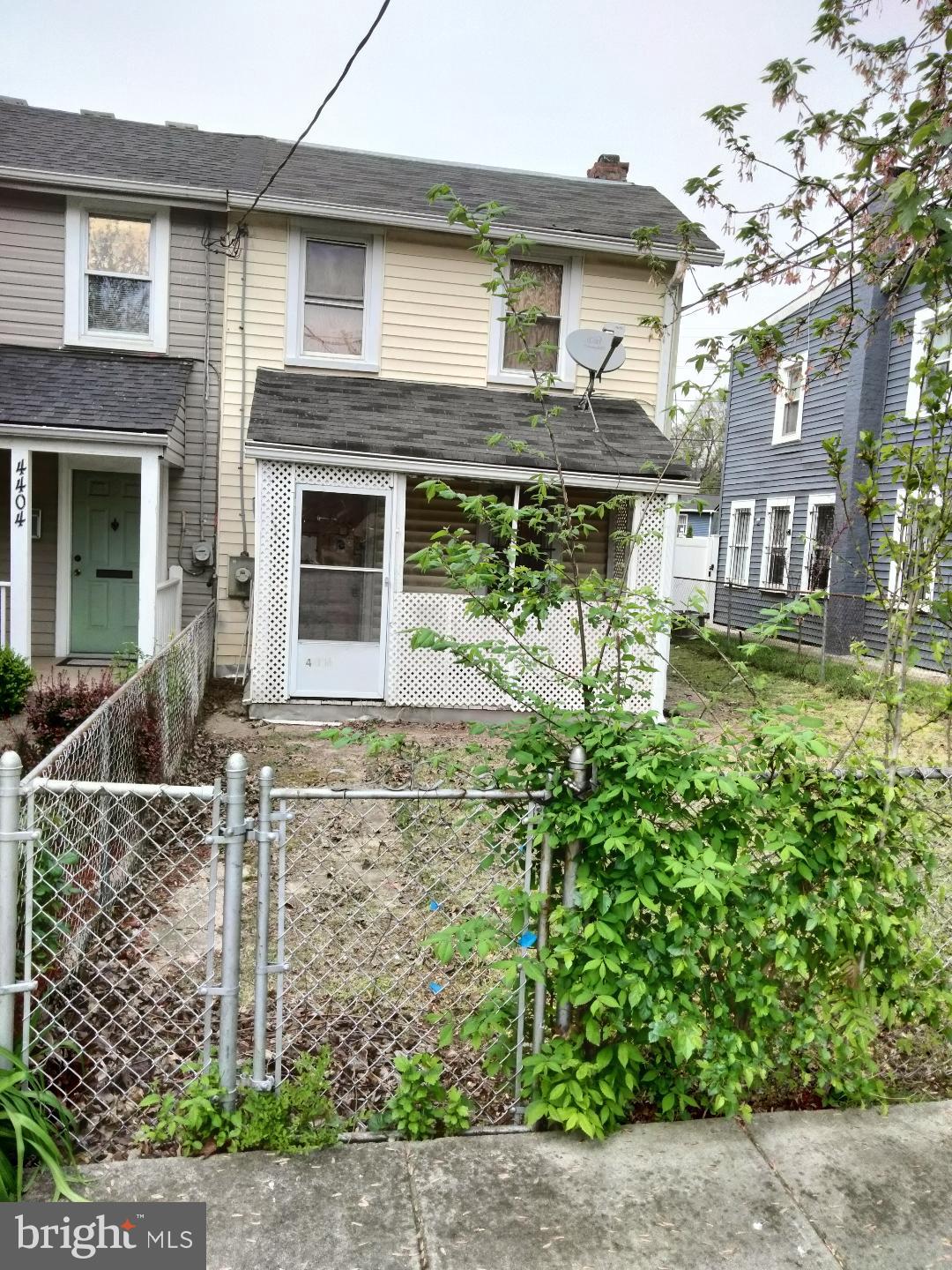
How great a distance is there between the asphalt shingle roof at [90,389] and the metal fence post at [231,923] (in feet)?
23.8

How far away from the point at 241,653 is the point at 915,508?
29.9ft

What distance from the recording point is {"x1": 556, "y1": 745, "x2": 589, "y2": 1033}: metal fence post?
266 cm

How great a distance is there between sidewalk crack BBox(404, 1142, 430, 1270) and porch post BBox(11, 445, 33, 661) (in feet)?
24.6

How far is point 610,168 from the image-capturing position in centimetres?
1404

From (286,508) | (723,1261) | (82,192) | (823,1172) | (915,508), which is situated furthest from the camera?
(82,192)

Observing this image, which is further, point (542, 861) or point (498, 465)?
point (498, 465)

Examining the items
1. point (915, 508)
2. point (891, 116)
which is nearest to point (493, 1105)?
point (915, 508)

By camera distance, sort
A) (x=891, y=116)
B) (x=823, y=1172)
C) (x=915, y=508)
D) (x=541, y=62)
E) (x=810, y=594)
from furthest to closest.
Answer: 1. (x=541, y=62)
2. (x=891, y=116)
3. (x=915, y=508)
4. (x=810, y=594)
5. (x=823, y=1172)

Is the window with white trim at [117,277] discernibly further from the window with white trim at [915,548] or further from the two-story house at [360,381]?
the window with white trim at [915,548]

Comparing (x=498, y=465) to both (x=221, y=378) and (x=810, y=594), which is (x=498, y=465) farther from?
(x=810, y=594)

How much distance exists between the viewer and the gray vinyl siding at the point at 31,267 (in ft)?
33.1

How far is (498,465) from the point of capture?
942cm

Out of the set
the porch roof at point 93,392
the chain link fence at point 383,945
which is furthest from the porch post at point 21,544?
the chain link fence at point 383,945

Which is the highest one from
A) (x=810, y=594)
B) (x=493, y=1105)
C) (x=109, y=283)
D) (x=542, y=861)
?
(x=109, y=283)
